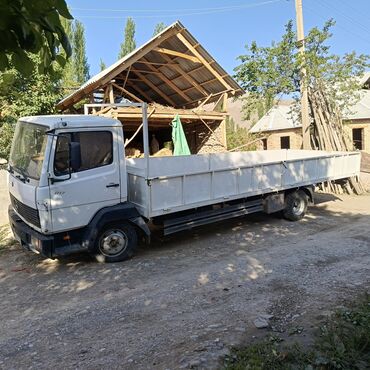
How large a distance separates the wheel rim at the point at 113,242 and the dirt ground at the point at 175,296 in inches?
10.1

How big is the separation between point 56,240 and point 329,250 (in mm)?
4766

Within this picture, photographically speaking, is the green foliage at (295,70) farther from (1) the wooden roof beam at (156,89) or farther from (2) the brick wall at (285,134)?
(2) the brick wall at (285,134)

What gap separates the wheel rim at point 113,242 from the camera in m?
6.40

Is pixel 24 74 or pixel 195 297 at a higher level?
pixel 24 74

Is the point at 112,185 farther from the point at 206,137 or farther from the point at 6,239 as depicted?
the point at 206,137

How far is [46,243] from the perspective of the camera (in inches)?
227

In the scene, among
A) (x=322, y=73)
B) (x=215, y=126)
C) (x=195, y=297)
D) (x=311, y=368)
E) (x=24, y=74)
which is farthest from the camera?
(x=215, y=126)

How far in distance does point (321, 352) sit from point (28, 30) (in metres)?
3.13

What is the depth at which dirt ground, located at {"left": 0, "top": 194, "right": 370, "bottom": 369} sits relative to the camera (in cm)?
372

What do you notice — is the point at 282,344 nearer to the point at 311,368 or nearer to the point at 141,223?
the point at 311,368

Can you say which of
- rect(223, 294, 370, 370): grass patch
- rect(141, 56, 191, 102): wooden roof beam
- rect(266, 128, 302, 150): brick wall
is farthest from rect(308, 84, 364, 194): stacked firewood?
rect(266, 128, 302, 150): brick wall

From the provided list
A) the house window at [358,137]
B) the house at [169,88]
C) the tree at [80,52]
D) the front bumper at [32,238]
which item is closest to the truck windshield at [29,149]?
the front bumper at [32,238]

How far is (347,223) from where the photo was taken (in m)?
8.70

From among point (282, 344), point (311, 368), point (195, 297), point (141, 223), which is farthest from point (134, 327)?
point (141, 223)
